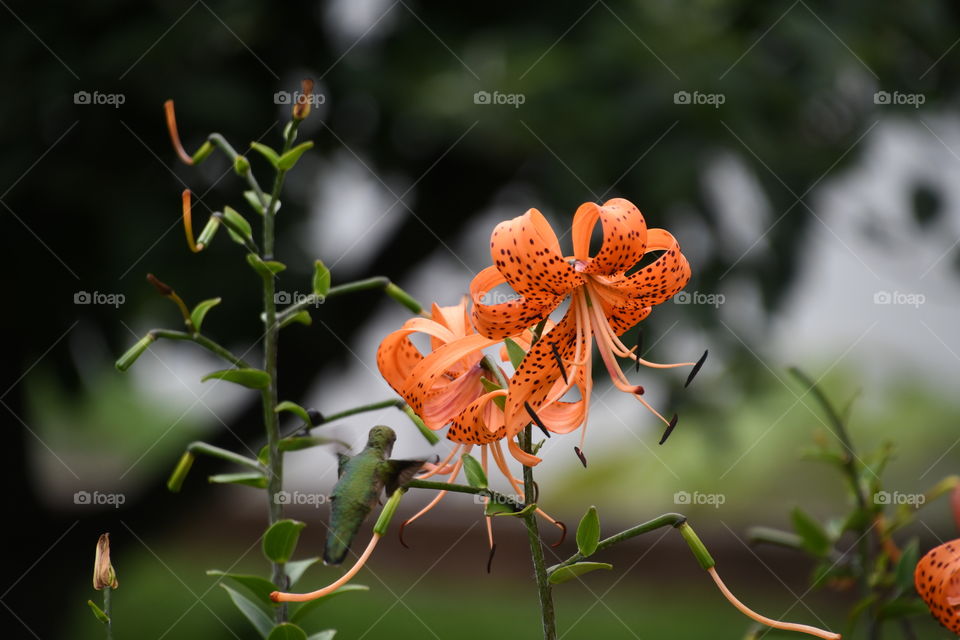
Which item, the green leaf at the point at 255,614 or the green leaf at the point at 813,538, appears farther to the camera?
the green leaf at the point at 813,538

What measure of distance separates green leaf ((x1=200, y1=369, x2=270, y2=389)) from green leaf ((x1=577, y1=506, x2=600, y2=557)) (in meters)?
0.22

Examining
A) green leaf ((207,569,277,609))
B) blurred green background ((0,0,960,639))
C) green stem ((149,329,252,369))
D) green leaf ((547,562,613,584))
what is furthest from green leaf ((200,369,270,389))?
blurred green background ((0,0,960,639))

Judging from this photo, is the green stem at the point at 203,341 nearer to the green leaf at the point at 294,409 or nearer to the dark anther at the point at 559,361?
the green leaf at the point at 294,409

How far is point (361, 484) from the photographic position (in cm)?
52

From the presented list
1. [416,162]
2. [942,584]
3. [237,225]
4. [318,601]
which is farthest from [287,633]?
[416,162]

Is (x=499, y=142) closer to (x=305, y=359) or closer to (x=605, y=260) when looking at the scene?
(x=305, y=359)

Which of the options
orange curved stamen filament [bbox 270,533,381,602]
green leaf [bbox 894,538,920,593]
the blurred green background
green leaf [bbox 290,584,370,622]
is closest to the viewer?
orange curved stamen filament [bbox 270,533,381,602]

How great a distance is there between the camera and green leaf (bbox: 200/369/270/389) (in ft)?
1.94

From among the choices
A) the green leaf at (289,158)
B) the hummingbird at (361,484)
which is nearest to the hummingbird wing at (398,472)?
the hummingbird at (361,484)

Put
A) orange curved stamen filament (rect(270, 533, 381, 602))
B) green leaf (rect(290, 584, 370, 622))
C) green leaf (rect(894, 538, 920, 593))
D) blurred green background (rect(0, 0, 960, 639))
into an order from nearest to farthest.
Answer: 1. orange curved stamen filament (rect(270, 533, 381, 602))
2. green leaf (rect(290, 584, 370, 622))
3. green leaf (rect(894, 538, 920, 593))
4. blurred green background (rect(0, 0, 960, 639))

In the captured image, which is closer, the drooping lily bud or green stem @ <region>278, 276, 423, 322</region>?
the drooping lily bud

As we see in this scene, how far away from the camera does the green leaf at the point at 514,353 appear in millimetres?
558

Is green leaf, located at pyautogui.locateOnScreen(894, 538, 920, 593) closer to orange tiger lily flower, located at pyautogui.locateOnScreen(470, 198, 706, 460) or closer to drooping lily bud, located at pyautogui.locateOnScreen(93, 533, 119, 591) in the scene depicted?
orange tiger lily flower, located at pyautogui.locateOnScreen(470, 198, 706, 460)

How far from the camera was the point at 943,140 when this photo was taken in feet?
9.45
